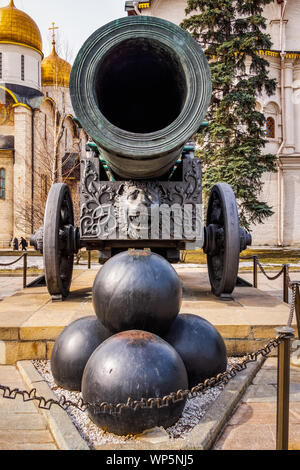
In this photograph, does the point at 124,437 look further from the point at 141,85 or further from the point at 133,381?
the point at 141,85

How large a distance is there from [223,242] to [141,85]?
1928mm

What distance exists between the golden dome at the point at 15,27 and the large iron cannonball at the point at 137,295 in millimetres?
33587

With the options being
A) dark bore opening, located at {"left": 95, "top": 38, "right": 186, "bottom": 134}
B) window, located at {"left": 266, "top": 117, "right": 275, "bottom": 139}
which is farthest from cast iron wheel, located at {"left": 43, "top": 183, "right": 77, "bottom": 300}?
window, located at {"left": 266, "top": 117, "right": 275, "bottom": 139}

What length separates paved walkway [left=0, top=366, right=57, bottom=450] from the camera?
7.09 feet

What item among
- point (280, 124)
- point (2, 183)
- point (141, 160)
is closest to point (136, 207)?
point (141, 160)

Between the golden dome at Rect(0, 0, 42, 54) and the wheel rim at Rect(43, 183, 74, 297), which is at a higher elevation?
the golden dome at Rect(0, 0, 42, 54)

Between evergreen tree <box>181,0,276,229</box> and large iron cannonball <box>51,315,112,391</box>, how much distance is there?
15023mm

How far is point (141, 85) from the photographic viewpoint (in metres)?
4.04

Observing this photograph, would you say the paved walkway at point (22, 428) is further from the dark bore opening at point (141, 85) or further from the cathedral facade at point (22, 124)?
the cathedral facade at point (22, 124)

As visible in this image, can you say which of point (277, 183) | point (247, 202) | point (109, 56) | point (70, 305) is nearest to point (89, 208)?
point (70, 305)

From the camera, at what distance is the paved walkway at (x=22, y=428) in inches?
85.0

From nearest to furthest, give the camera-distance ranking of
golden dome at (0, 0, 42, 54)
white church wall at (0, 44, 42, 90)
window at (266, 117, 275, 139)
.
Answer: window at (266, 117, 275, 139)
golden dome at (0, 0, 42, 54)
white church wall at (0, 44, 42, 90)

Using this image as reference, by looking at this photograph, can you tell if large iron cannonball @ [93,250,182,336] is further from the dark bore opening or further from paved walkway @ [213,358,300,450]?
the dark bore opening

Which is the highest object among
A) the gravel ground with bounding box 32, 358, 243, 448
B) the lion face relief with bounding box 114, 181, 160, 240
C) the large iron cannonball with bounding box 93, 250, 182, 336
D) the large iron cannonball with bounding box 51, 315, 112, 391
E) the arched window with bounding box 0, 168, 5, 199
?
the arched window with bounding box 0, 168, 5, 199
